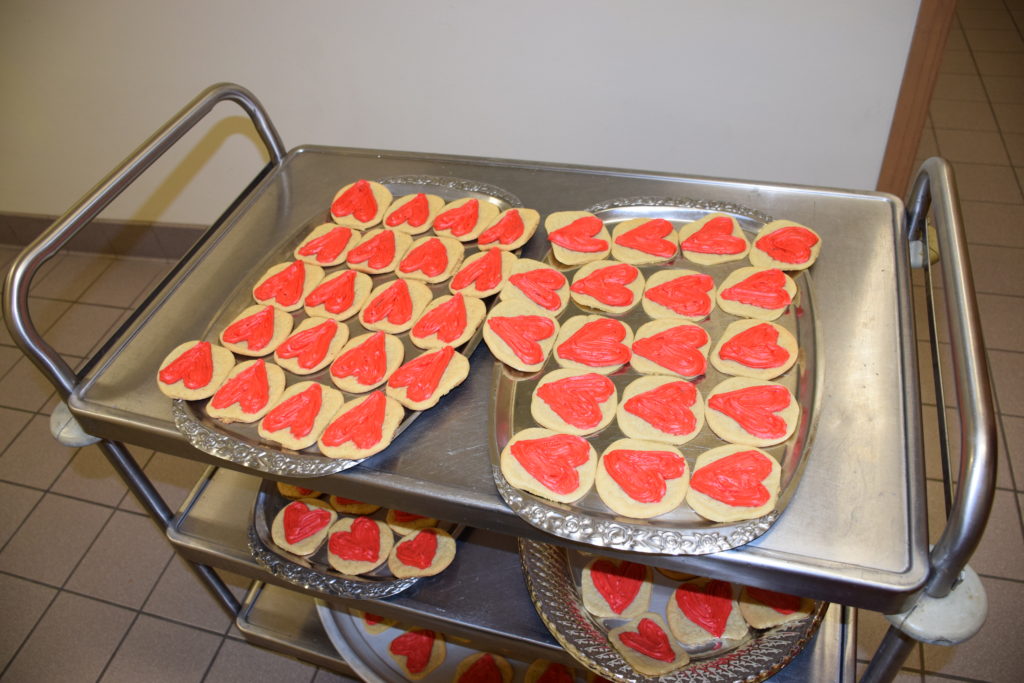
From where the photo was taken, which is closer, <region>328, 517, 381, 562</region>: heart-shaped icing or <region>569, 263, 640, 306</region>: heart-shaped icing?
<region>569, 263, 640, 306</region>: heart-shaped icing

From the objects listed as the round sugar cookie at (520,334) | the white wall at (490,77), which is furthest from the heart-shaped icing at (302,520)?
the white wall at (490,77)

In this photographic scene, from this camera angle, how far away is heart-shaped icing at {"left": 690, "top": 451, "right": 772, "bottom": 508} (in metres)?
0.94

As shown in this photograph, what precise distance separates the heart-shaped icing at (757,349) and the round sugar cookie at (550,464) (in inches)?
11.2

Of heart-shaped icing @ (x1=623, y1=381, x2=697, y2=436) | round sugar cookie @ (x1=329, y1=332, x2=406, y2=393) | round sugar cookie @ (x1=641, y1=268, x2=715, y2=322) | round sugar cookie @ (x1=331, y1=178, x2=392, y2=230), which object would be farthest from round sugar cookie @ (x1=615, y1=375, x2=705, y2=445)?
round sugar cookie @ (x1=331, y1=178, x2=392, y2=230)

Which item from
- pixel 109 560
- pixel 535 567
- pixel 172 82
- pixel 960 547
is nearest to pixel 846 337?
pixel 960 547

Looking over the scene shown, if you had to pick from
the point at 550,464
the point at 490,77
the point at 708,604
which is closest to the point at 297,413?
the point at 550,464

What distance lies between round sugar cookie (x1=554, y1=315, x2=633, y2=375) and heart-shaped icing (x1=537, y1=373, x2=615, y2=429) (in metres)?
0.03

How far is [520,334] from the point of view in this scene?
1.20 metres

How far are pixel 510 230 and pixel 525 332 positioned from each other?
0.28 metres

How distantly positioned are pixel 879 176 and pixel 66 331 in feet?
10.2

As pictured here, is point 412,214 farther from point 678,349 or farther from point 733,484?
point 733,484

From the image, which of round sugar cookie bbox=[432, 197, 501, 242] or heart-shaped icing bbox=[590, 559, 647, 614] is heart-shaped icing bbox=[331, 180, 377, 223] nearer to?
round sugar cookie bbox=[432, 197, 501, 242]

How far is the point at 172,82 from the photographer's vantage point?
2.59m

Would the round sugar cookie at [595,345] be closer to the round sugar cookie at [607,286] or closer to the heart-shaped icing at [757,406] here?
the round sugar cookie at [607,286]
